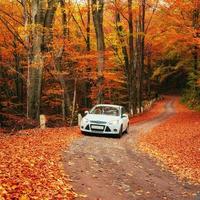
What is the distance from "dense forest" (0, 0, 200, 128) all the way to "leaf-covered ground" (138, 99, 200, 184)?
6162 mm

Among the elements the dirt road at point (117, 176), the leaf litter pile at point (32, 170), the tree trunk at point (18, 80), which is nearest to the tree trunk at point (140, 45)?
the tree trunk at point (18, 80)

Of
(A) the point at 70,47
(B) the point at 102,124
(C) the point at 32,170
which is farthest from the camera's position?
(A) the point at 70,47

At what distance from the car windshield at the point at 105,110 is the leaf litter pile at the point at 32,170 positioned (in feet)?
16.5

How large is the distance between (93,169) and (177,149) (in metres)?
7.19

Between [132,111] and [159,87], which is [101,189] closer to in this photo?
[132,111]

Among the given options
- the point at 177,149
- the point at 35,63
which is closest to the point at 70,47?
the point at 35,63

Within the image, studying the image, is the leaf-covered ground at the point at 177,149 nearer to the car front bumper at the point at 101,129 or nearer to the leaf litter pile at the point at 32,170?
the car front bumper at the point at 101,129

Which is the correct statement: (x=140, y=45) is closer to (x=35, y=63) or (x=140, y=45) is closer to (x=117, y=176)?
(x=35, y=63)

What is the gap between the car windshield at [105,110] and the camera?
66.1 feet

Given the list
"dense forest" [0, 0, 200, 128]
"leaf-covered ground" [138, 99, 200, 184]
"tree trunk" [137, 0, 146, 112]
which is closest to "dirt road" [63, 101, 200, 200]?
"leaf-covered ground" [138, 99, 200, 184]

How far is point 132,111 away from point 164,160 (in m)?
22.8

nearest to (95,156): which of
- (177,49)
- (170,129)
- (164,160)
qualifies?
(164,160)

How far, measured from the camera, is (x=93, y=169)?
1119 cm

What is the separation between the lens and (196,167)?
556 inches
